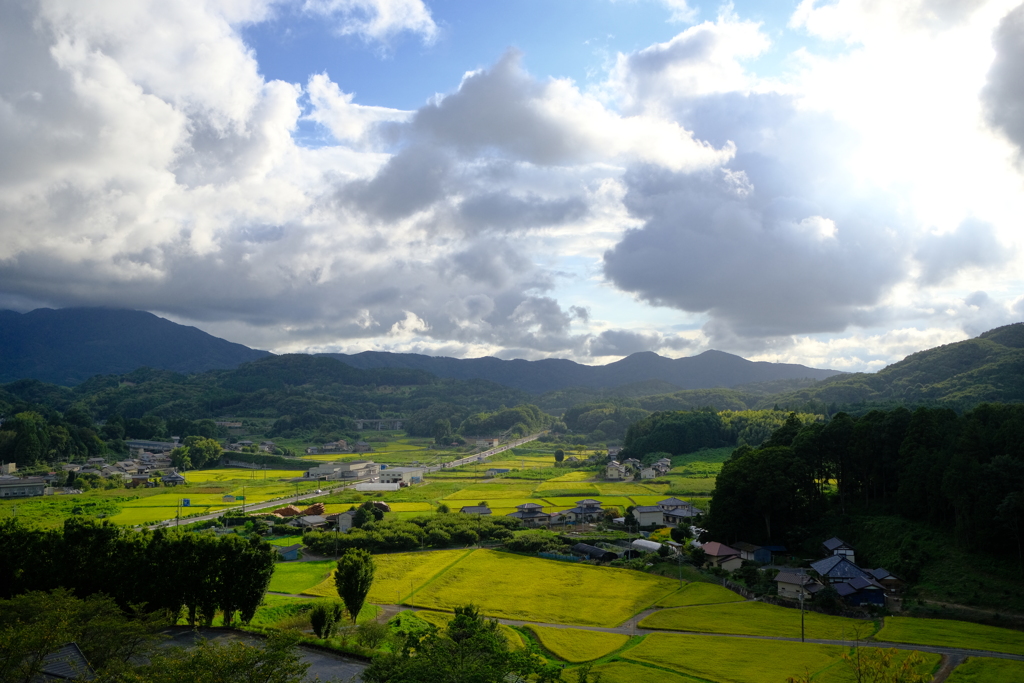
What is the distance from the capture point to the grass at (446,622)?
25.6 metres

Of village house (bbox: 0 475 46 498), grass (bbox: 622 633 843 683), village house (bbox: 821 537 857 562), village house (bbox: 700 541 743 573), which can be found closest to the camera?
grass (bbox: 622 633 843 683)

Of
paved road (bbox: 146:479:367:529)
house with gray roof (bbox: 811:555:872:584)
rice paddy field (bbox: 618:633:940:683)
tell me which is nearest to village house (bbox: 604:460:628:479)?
paved road (bbox: 146:479:367:529)

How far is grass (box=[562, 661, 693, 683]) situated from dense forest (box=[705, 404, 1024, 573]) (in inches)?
737

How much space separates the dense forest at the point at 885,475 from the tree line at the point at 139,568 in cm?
3102

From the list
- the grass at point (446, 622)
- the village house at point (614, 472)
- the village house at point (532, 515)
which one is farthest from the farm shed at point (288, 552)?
the village house at point (614, 472)

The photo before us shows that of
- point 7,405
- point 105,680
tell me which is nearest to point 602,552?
point 105,680

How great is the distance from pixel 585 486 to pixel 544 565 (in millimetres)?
31596

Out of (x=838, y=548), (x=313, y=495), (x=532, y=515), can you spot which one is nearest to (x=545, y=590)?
(x=838, y=548)

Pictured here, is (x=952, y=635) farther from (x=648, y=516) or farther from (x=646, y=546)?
(x=648, y=516)

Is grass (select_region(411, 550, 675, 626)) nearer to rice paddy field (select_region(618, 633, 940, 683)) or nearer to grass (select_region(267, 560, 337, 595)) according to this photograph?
rice paddy field (select_region(618, 633, 940, 683))

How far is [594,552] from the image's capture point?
135ft

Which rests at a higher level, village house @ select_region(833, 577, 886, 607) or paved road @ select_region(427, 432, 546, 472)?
village house @ select_region(833, 577, 886, 607)

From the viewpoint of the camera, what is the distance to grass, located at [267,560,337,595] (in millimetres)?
34031

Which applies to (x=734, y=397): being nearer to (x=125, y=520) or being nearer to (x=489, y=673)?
(x=125, y=520)
